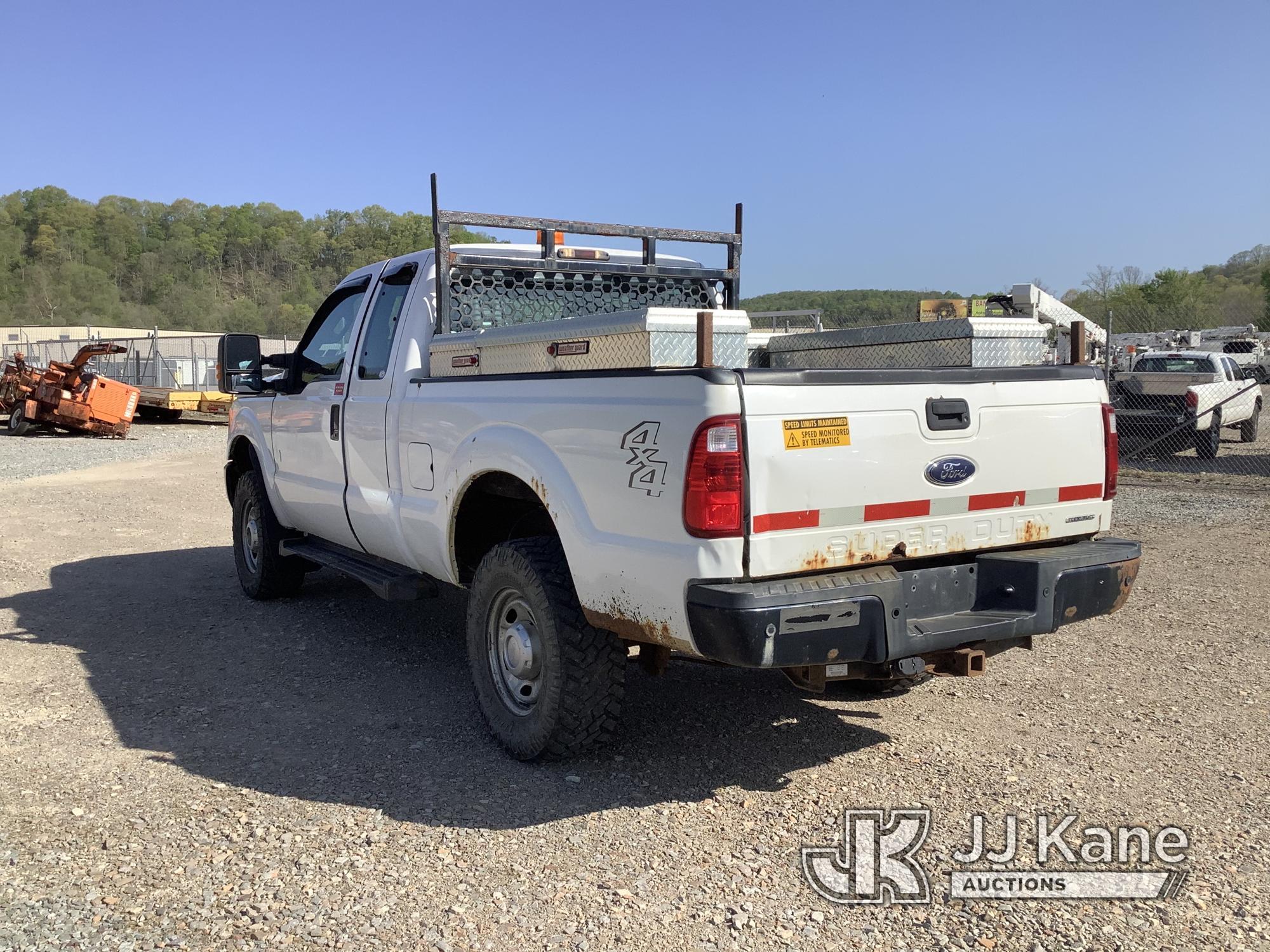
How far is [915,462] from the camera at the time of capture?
370cm

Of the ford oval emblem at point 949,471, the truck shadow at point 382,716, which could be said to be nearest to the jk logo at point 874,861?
the truck shadow at point 382,716

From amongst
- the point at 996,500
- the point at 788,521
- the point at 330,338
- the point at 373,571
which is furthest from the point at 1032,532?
the point at 330,338

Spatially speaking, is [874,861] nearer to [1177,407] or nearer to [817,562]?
[817,562]

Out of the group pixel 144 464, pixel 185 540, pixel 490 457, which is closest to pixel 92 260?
pixel 144 464

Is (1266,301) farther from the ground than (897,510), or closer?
farther from the ground

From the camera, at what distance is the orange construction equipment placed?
70.3 feet

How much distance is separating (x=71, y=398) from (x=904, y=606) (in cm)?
2198

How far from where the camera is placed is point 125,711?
16.5 feet

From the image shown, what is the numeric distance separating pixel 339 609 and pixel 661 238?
337 centimetres

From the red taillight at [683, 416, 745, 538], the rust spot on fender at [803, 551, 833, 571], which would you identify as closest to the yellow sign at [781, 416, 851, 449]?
the red taillight at [683, 416, 745, 538]

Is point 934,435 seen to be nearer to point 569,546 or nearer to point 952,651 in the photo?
point 952,651

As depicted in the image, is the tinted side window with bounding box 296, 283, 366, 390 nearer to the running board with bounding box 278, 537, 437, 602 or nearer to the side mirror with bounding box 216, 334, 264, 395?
the side mirror with bounding box 216, 334, 264, 395

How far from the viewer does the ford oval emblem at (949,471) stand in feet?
12.3

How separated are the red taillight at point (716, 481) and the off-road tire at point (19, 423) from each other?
22711 millimetres
